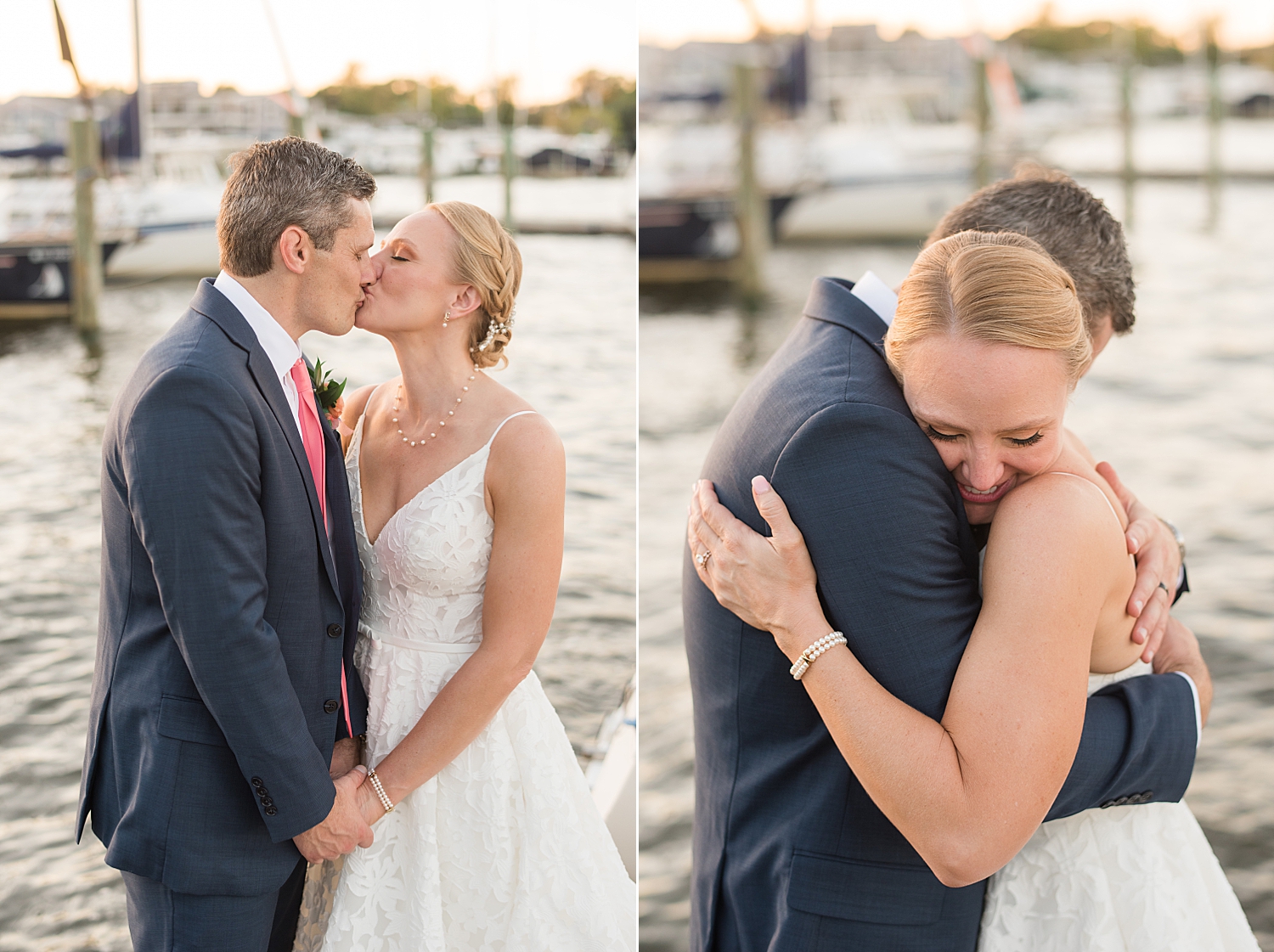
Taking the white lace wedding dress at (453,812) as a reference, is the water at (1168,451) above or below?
below

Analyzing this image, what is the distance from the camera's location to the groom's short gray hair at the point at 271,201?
1981 mm

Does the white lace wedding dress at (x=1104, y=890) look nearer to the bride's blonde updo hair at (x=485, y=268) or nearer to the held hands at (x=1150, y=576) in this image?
the held hands at (x=1150, y=576)

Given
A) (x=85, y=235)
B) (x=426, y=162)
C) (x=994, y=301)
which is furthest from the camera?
(x=426, y=162)

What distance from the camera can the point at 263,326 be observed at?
198cm

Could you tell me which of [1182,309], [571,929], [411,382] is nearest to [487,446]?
[411,382]

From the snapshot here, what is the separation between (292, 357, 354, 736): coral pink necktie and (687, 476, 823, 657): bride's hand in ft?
A: 2.65

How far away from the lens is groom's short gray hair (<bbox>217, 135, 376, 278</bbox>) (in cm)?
198

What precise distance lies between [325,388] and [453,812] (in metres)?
0.92

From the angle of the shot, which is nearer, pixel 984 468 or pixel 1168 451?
pixel 984 468

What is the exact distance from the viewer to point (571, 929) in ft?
7.65

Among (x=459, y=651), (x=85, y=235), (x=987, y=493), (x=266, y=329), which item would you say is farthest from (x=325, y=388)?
(x=85, y=235)

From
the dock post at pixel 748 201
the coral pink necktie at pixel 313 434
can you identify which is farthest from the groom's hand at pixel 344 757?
the dock post at pixel 748 201

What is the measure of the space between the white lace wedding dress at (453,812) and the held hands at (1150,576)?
1199 millimetres

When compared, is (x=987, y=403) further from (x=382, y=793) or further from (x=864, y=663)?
(x=382, y=793)
